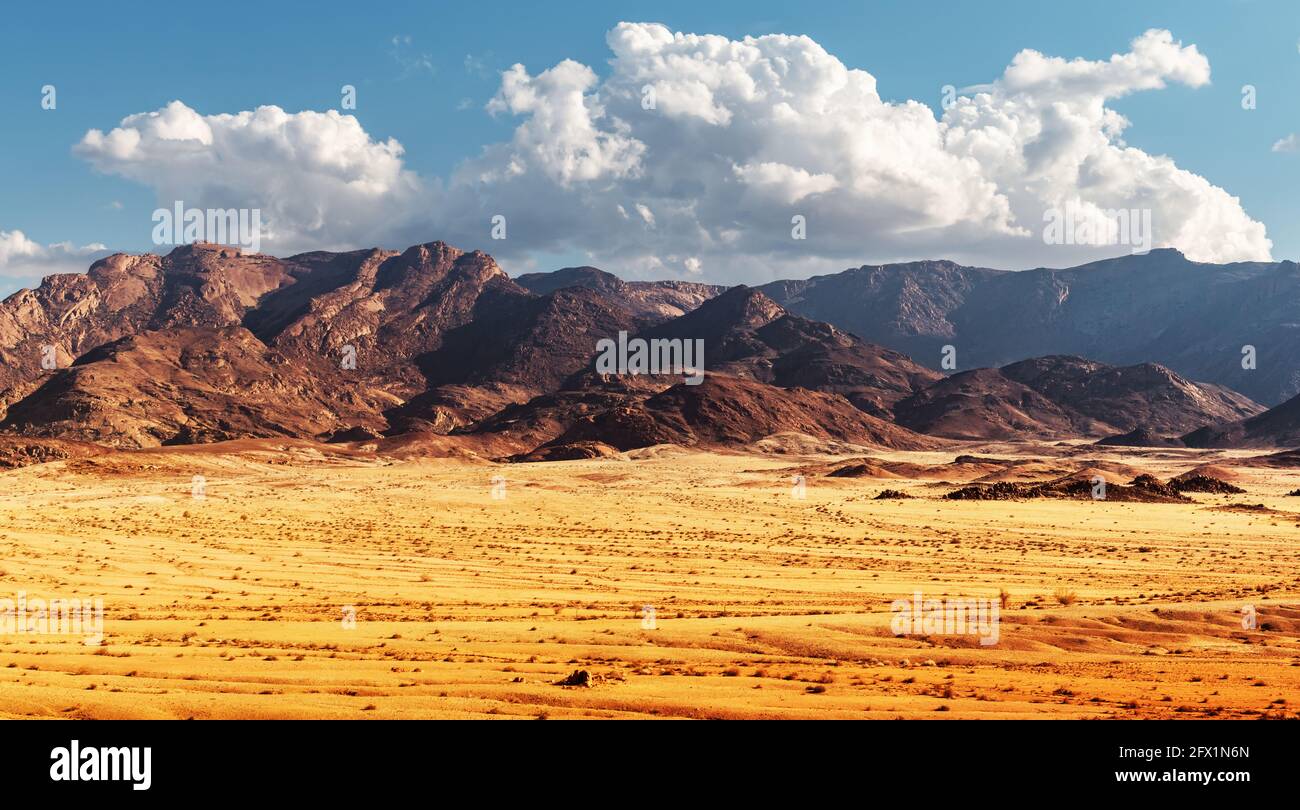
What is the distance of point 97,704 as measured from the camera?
14312 mm

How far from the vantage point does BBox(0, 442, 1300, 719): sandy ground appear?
15141mm

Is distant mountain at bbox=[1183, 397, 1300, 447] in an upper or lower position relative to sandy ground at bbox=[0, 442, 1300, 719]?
upper

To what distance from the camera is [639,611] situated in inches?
985

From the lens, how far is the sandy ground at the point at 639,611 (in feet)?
49.7

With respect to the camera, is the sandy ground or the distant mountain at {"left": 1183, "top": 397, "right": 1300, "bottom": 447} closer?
the sandy ground

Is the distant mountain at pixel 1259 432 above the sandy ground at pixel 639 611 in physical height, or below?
above

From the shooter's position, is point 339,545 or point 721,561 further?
point 339,545

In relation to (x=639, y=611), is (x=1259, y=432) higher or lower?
higher

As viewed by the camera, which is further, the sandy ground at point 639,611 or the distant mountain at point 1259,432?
the distant mountain at point 1259,432

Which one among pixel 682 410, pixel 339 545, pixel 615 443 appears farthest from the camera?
pixel 682 410

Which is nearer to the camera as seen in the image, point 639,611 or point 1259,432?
point 639,611
